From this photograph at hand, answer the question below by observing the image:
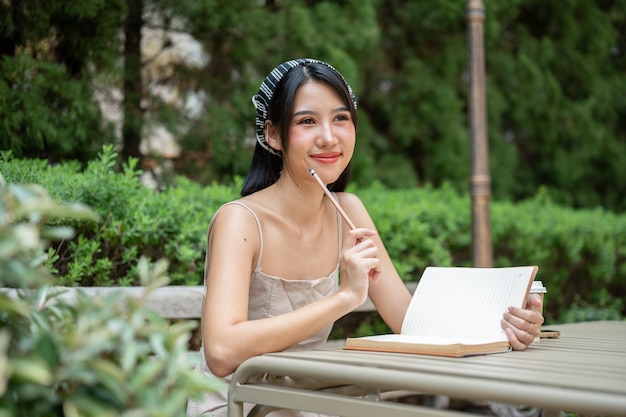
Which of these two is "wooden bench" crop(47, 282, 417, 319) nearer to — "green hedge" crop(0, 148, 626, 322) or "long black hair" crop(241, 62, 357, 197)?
"green hedge" crop(0, 148, 626, 322)

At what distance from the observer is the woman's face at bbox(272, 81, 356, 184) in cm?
206

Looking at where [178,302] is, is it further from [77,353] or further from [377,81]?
[377,81]

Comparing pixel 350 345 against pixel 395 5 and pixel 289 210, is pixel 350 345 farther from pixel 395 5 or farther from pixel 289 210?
pixel 395 5

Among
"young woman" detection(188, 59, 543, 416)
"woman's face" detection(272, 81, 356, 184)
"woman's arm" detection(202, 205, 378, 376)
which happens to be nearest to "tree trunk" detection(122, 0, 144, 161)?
"young woman" detection(188, 59, 543, 416)

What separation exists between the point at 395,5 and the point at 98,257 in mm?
3873

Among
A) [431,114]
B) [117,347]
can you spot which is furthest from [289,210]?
[431,114]

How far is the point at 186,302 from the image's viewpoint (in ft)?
8.73

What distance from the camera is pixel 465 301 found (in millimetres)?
1845

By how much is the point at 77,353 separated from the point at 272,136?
4.77 ft

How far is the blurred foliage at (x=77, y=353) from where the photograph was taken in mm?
799

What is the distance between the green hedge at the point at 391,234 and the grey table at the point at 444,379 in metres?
0.96

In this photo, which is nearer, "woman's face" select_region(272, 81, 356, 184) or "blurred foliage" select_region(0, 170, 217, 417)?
"blurred foliage" select_region(0, 170, 217, 417)

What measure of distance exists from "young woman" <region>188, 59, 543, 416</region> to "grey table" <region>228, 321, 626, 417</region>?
5.0 inches

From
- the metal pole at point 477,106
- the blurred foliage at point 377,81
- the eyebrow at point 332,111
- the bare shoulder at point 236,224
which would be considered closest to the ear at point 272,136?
the eyebrow at point 332,111
